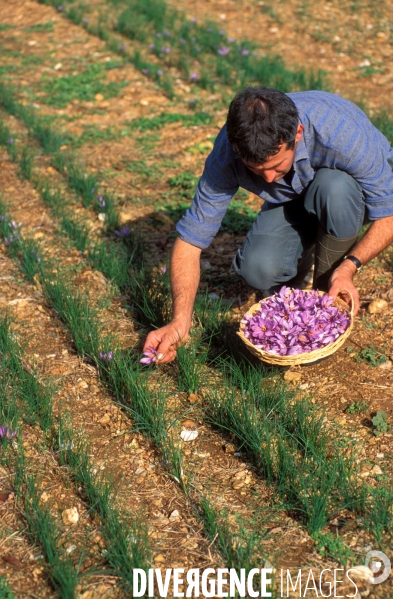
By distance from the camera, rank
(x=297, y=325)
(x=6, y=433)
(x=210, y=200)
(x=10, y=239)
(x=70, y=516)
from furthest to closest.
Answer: (x=10, y=239)
(x=210, y=200)
(x=297, y=325)
(x=6, y=433)
(x=70, y=516)

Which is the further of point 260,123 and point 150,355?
point 150,355

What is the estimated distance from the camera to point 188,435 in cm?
311

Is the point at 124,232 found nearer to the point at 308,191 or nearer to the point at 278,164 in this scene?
the point at 308,191

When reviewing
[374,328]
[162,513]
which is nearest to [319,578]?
[162,513]

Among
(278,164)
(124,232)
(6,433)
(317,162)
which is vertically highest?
(278,164)

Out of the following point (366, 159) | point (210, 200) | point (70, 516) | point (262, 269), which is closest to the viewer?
point (70, 516)

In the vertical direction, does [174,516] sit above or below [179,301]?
below

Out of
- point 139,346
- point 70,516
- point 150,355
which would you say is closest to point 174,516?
point 70,516

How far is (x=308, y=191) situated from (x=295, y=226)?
0.33 meters

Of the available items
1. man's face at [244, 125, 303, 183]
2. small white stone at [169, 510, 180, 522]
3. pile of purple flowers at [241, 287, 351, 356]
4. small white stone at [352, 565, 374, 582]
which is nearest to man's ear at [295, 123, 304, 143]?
man's face at [244, 125, 303, 183]

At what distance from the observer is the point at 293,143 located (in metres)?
2.98

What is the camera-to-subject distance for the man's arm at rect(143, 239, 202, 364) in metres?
3.06

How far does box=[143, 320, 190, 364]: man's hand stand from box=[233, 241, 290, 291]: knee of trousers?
24.7 inches

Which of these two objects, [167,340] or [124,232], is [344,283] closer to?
[167,340]
